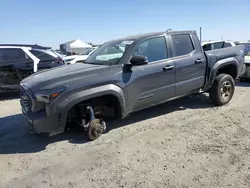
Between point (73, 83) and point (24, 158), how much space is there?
137cm

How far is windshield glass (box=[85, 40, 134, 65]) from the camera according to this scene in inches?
181

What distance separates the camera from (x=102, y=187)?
288 cm

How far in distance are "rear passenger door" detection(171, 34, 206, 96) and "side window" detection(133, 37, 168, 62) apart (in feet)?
0.85

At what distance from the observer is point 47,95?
143 inches

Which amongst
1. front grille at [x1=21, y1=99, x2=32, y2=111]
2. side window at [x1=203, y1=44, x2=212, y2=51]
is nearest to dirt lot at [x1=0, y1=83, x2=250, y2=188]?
front grille at [x1=21, y1=99, x2=32, y2=111]

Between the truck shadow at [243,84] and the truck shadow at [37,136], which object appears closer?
the truck shadow at [37,136]

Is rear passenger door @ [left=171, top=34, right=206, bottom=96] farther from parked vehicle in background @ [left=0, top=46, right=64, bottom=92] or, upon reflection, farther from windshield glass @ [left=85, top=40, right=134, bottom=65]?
parked vehicle in background @ [left=0, top=46, right=64, bottom=92]

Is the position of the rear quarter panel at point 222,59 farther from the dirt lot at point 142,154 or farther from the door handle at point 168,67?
the door handle at point 168,67

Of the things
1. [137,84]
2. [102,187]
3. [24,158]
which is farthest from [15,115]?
[102,187]

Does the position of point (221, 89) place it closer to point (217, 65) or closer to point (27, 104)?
point (217, 65)

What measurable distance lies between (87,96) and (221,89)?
11.3ft

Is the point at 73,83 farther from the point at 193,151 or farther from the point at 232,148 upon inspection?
the point at 232,148

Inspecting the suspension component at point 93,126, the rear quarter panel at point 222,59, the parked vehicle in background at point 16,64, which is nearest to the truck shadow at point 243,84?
the rear quarter panel at point 222,59

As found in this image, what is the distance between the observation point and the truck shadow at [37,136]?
4.13 meters
